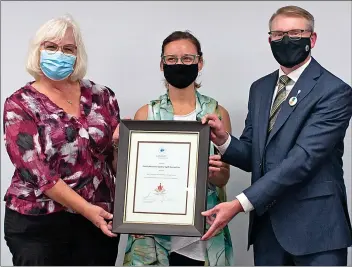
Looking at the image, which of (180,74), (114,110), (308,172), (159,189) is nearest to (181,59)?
(180,74)

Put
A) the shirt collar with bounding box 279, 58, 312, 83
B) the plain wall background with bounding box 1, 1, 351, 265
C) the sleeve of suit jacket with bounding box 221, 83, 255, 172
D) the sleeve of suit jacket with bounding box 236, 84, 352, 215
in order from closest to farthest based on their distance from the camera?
the sleeve of suit jacket with bounding box 236, 84, 352, 215, the shirt collar with bounding box 279, 58, 312, 83, the sleeve of suit jacket with bounding box 221, 83, 255, 172, the plain wall background with bounding box 1, 1, 351, 265

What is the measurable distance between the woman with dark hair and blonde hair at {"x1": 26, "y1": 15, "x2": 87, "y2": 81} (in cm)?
32

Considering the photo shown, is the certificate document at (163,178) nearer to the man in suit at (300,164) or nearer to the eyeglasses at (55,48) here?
the man in suit at (300,164)

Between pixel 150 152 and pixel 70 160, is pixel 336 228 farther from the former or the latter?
pixel 70 160

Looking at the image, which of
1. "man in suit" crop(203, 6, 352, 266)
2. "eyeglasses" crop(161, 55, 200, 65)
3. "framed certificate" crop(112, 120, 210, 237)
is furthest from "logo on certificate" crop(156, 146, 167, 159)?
"eyeglasses" crop(161, 55, 200, 65)

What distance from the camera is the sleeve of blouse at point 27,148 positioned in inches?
76.8

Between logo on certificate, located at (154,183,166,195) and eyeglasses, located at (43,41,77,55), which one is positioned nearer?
logo on certificate, located at (154,183,166,195)

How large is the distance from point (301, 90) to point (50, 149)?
0.88 meters

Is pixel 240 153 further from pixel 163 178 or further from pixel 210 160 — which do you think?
pixel 163 178

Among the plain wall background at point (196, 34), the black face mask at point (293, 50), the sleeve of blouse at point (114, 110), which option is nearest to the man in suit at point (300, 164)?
the black face mask at point (293, 50)

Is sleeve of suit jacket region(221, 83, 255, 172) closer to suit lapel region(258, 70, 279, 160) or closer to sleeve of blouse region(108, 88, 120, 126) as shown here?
suit lapel region(258, 70, 279, 160)

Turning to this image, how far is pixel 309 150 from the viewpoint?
6.20ft

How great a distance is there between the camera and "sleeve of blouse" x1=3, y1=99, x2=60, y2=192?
1.95 m

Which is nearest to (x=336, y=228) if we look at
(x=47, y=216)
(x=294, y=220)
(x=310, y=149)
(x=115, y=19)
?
(x=294, y=220)
